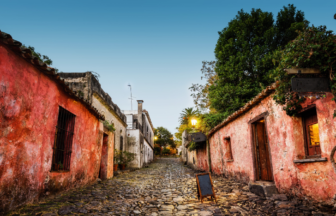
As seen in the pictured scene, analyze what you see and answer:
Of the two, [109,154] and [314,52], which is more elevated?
[314,52]

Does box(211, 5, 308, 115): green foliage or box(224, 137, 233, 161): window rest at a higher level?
box(211, 5, 308, 115): green foliage

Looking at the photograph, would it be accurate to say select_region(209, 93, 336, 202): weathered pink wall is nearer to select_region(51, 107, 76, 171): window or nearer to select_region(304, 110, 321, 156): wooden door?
select_region(304, 110, 321, 156): wooden door

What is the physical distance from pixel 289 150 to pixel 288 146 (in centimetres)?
10

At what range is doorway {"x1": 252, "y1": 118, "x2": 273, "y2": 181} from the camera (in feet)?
23.4

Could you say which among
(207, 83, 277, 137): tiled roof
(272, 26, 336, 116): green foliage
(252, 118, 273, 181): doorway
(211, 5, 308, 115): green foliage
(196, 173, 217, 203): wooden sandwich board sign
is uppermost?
(211, 5, 308, 115): green foliage

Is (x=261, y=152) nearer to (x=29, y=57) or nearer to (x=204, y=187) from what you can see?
(x=204, y=187)

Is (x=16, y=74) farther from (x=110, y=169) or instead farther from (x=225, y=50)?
(x=225, y=50)

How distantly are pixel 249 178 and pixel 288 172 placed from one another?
7.90 ft

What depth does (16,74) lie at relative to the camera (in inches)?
166

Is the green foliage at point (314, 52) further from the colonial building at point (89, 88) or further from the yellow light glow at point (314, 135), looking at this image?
the colonial building at point (89, 88)

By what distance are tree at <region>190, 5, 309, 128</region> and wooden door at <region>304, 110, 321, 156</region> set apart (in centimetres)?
783

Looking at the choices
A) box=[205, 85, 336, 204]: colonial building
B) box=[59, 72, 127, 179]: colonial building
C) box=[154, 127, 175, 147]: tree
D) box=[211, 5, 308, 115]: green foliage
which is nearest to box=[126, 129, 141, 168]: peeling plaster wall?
box=[59, 72, 127, 179]: colonial building

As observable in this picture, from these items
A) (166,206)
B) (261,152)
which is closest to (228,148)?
(261,152)

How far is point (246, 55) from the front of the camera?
46.2 feet
